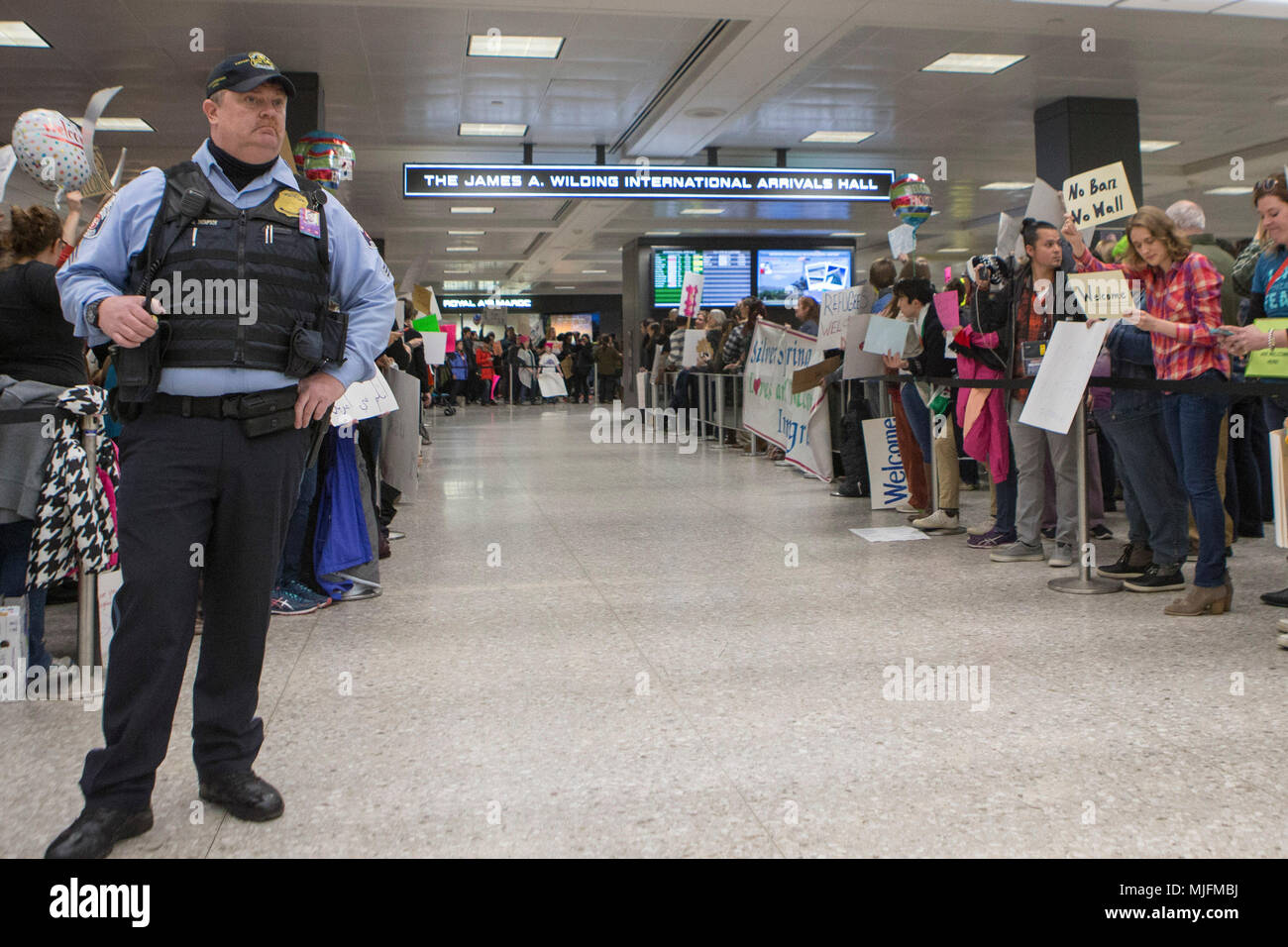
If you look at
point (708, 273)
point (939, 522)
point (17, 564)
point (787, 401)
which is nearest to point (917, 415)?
point (939, 522)

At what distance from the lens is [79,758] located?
9.18 ft

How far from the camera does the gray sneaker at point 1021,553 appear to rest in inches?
213

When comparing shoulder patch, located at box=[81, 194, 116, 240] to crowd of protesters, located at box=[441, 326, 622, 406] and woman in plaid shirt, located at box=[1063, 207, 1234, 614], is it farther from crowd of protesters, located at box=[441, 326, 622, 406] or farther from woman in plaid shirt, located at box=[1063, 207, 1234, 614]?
crowd of protesters, located at box=[441, 326, 622, 406]

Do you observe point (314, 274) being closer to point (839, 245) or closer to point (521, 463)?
point (521, 463)

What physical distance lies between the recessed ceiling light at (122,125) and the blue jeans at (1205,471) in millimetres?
10298

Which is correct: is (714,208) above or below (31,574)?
above

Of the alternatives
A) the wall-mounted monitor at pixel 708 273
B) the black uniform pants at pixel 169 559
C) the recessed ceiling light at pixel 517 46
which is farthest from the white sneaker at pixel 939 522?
the wall-mounted monitor at pixel 708 273

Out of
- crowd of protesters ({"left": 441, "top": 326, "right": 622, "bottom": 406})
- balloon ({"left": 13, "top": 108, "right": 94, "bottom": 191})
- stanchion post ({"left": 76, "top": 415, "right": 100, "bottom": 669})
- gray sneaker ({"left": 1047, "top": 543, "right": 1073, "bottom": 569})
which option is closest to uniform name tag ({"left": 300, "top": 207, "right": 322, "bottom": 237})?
stanchion post ({"left": 76, "top": 415, "right": 100, "bottom": 669})

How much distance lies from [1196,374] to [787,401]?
541cm

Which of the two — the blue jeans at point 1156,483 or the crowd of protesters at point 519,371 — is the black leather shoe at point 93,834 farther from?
the crowd of protesters at point 519,371

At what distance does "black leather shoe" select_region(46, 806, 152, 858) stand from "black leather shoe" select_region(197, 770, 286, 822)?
0.62 feet

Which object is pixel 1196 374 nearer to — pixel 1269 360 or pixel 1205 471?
pixel 1205 471

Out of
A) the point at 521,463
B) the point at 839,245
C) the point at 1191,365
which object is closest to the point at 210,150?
the point at 1191,365
